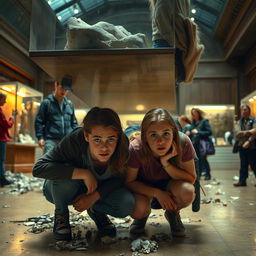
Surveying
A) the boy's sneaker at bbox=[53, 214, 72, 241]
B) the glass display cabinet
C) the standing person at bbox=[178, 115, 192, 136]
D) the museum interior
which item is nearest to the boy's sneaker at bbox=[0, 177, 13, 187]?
the museum interior

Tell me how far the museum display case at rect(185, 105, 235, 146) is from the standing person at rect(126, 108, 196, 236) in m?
10.8

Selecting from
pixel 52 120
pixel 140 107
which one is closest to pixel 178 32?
pixel 140 107

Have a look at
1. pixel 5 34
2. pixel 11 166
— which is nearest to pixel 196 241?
pixel 11 166

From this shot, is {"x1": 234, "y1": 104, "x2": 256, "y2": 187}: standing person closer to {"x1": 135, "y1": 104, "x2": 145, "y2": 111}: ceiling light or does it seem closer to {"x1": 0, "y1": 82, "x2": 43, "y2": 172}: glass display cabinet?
{"x1": 135, "y1": 104, "x2": 145, "y2": 111}: ceiling light

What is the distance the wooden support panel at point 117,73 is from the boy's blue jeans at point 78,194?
26.8 inches

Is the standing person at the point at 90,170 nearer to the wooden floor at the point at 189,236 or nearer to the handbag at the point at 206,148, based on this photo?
the wooden floor at the point at 189,236

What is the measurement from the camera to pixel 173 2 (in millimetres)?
1803

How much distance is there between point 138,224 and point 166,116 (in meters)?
0.83

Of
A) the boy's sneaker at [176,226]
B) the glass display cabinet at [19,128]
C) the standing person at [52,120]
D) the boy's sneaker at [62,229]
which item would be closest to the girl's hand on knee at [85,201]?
the boy's sneaker at [62,229]

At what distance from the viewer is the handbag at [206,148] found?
6785 mm

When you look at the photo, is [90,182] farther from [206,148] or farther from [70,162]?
[206,148]

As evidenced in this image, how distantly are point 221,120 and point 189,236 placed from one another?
11346 millimetres

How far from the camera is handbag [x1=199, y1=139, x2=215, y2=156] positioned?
679 centimetres

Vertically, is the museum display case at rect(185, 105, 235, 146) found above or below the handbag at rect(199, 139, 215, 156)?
above
